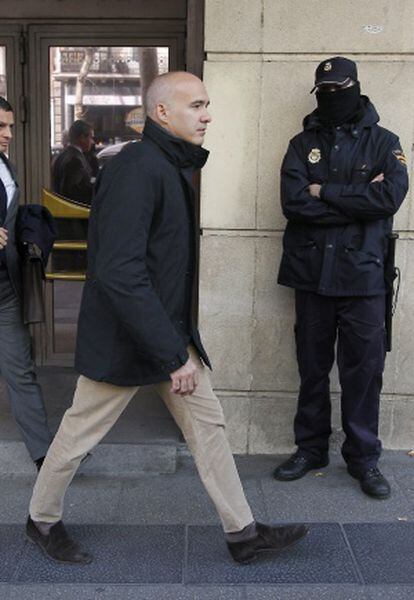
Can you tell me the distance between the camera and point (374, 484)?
13.5 ft

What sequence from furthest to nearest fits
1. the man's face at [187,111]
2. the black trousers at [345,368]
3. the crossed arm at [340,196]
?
the black trousers at [345,368], the crossed arm at [340,196], the man's face at [187,111]

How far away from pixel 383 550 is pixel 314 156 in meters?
1.96

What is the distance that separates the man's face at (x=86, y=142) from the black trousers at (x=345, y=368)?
7.44 ft

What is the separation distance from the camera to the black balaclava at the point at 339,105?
3.90 meters

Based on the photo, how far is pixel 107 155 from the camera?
5.73 meters

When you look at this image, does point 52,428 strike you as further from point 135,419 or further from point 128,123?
point 128,123

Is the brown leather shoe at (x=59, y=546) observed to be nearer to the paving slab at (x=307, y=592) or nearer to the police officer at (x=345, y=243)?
the paving slab at (x=307, y=592)

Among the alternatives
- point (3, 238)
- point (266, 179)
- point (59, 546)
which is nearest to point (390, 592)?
point (59, 546)

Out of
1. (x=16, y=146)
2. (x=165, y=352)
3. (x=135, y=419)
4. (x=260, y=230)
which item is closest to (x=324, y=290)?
(x=260, y=230)

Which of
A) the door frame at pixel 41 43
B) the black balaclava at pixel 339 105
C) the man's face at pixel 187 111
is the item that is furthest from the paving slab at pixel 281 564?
the door frame at pixel 41 43

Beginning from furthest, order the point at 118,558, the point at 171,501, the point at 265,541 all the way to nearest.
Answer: the point at 171,501 < the point at 118,558 < the point at 265,541

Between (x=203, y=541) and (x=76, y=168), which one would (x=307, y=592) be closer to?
(x=203, y=541)

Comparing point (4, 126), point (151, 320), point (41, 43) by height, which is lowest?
point (151, 320)

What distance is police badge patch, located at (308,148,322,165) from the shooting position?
160 inches
